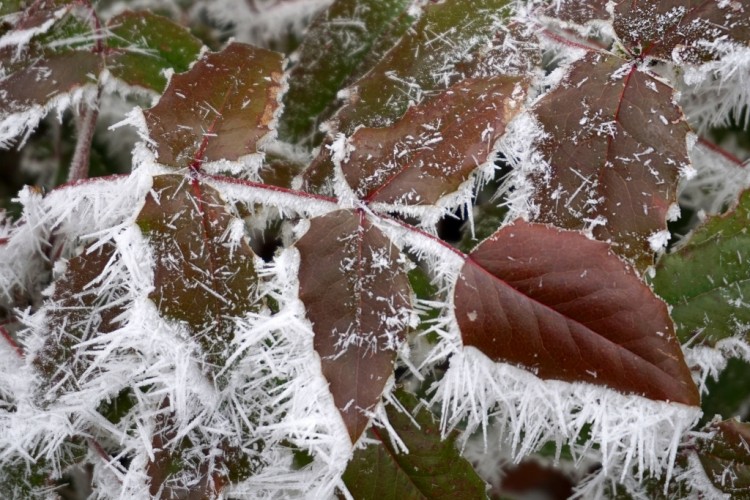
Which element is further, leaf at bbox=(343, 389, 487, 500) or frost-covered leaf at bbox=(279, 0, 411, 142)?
frost-covered leaf at bbox=(279, 0, 411, 142)

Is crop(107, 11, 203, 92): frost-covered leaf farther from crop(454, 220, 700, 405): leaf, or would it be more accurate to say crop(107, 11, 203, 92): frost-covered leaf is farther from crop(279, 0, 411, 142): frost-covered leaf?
crop(454, 220, 700, 405): leaf

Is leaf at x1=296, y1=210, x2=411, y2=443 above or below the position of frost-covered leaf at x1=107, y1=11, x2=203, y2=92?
below

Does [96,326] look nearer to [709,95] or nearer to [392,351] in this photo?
[392,351]

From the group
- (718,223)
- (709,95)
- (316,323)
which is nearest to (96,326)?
(316,323)

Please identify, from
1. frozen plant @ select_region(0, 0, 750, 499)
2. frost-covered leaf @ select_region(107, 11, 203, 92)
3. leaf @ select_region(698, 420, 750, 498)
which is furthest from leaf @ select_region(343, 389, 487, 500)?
frost-covered leaf @ select_region(107, 11, 203, 92)

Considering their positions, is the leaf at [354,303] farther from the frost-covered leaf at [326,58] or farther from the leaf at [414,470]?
the frost-covered leaf at [326,58]

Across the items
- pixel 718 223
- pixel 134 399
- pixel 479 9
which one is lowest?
pixel 134 399

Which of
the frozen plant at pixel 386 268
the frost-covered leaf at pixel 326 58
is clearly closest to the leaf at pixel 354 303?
the frozen plant at pixel 386 268

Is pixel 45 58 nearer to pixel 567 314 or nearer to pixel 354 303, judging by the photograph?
pixel 354 303
